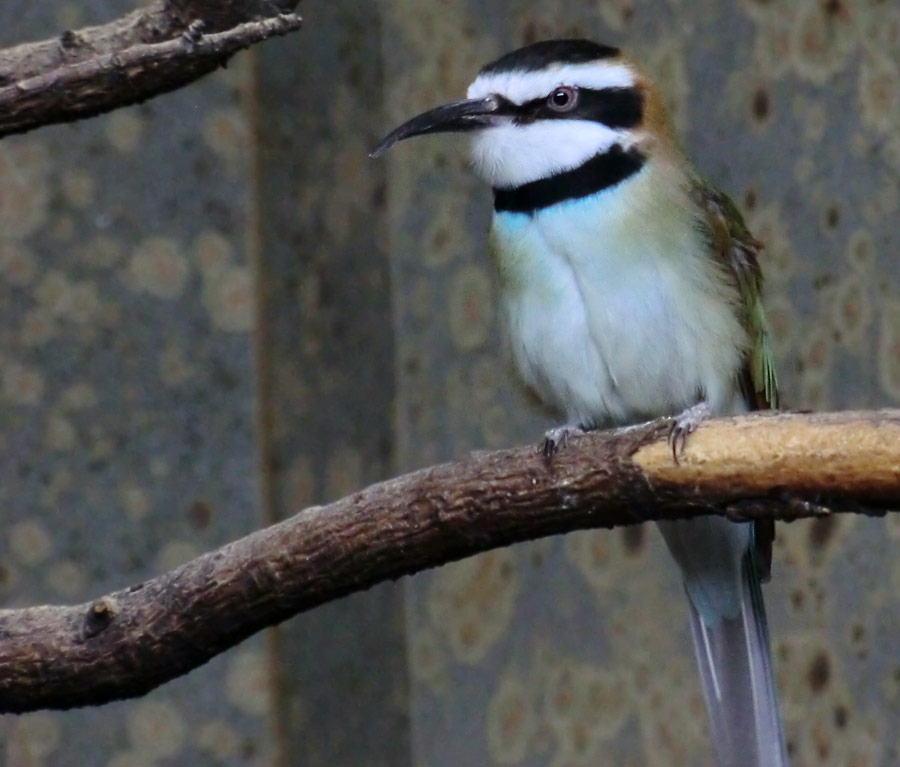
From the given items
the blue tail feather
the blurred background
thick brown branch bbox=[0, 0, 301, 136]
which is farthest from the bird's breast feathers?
the blurred background

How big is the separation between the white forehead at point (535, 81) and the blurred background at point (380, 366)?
2.89ft

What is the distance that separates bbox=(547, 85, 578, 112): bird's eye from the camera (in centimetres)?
238

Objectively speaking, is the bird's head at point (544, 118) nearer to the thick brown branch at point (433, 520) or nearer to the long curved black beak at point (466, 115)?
the long curved black beak at point (466, 115)

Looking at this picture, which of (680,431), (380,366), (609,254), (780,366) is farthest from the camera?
(380,366)

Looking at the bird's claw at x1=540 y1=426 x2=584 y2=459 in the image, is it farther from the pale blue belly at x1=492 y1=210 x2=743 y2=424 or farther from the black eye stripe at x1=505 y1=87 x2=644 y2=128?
the black eye stripe at x1=505 y1=87 x2=644 y2=128

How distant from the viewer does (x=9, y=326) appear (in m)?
3.21

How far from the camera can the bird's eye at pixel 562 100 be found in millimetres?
2377

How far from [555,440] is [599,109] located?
2.09 feet

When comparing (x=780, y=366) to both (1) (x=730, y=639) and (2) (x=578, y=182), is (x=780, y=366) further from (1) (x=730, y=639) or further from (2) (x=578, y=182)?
(2) (x=578, y=182)

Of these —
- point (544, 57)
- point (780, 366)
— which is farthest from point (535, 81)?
point (780, 366)

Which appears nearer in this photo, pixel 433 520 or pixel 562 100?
pixel 433 520

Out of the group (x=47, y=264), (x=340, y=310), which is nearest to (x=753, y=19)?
(x=340, y=310)

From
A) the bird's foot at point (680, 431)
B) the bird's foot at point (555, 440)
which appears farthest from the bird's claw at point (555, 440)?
the bird's foot at point (680, 431)

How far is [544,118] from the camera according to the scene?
2.38 metres
